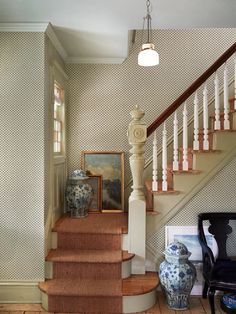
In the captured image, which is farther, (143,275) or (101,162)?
(101,162)

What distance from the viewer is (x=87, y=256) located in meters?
3.63

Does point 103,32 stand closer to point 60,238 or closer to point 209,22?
point 209,22

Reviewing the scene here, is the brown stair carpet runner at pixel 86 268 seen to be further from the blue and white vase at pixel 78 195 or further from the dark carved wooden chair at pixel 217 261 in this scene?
the dark carved wooden chair at pixel 217 261

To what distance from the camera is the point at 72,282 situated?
3.49m

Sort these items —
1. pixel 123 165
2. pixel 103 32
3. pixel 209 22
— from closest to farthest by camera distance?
pixel 209 22 → pixel 103 32 → pixel 123 165

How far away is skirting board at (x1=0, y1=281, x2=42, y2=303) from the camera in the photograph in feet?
11.5

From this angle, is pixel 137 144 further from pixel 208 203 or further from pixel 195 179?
pixel 208 203

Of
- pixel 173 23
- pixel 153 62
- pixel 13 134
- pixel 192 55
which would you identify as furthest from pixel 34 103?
pixel 192 55

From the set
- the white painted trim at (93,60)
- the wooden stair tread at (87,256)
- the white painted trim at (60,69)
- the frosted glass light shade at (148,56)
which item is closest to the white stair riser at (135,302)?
the wooden stair tread at (87,256)

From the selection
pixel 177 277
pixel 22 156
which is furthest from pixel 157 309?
pixel 22 156

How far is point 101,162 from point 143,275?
1.87m

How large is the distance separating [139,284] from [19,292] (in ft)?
4.15

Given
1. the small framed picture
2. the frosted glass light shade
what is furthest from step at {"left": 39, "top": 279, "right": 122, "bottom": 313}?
the frosted glass light shade

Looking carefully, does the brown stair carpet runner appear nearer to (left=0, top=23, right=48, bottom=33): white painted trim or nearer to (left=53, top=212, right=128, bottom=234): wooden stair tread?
(left=53, top=212, right=128, bottom=234): wooden stair tread
